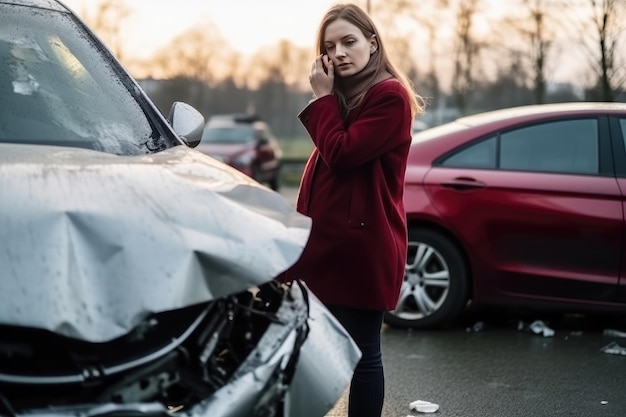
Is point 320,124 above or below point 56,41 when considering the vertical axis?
below

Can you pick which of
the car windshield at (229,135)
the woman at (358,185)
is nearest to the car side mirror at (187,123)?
the woman at (358,185)

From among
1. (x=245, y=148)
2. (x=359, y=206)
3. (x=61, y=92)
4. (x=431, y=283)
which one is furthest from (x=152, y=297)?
(x=245, y=148)

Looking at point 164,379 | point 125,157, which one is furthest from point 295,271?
point 164,379

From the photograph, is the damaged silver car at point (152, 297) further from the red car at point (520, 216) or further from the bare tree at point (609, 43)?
the bare tree at point (609, 43)

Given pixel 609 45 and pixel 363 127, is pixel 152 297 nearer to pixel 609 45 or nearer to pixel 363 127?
pixel 363 127

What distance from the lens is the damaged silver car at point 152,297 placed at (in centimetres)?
232

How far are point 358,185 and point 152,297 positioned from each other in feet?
3.89

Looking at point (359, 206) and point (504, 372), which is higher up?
point (359, 206)

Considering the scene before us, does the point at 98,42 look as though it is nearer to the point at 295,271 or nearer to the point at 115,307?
the point at 295,271

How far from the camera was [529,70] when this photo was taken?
77.6 feet

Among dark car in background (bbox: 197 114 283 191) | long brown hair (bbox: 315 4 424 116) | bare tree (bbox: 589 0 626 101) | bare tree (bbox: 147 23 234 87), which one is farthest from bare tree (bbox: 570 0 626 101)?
bare tree (bbox: 147 23 234 87)

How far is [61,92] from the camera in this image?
3648 millimetres

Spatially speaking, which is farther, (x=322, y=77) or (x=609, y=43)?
(x=609, y=43)

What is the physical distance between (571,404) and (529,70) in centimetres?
2001
